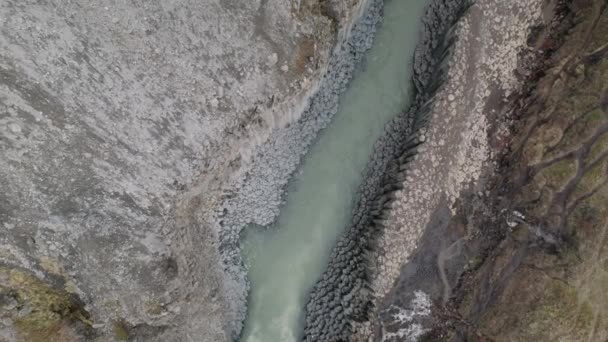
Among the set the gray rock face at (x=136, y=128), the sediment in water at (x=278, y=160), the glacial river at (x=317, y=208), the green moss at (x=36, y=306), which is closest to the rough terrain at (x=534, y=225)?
the glacial river at (x=317, y=208)

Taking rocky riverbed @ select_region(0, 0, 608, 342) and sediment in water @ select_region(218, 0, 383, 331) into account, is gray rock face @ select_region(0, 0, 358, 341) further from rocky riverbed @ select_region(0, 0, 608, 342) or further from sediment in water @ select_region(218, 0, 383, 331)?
sediment in water @ select_region(218, 0, 383, 331)

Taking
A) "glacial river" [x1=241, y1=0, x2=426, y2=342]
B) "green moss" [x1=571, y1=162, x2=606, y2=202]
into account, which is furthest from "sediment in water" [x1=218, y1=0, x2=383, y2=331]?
"green moss" [x1=571, y1=162, x2=606, y2=202]

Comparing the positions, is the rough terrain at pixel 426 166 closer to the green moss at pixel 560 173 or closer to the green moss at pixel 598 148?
the green moss at pixel 560 173

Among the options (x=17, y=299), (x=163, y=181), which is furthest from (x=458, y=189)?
(x=17, y=299)

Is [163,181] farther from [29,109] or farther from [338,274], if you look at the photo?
[338,274]

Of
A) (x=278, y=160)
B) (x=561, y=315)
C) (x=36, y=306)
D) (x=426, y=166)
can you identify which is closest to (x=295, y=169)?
(x=278, y=160)
